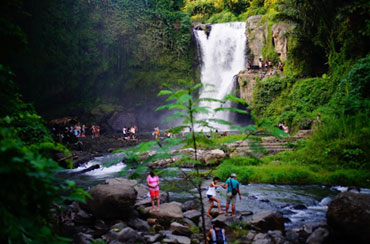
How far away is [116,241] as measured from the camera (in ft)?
19.6

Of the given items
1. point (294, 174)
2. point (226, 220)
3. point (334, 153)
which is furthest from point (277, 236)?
point (334, 153)

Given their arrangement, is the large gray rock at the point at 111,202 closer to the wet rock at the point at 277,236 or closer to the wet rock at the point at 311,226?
the wet rock at the point at 277,236

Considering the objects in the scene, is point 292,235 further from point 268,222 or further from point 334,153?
point 334,153

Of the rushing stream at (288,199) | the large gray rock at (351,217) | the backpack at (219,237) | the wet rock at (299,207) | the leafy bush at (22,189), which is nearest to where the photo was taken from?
the leafy bush at (22,189)

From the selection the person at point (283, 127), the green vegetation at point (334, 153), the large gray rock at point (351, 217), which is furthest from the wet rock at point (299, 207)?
the person at point (283, 127)

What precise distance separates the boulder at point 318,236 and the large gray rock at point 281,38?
950 inches

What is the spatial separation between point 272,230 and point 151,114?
29.6 meters

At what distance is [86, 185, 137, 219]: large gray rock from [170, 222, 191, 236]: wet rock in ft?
5.69

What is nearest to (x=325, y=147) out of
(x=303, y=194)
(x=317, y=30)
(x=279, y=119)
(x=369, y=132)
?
(x=369, y=132)

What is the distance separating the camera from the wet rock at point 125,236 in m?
6.07

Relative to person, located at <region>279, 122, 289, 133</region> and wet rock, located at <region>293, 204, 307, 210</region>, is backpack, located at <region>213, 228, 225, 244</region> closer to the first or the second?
wet rock, located at <region>293, 204, 307, 210</region>

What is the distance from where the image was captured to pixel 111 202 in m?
7.41

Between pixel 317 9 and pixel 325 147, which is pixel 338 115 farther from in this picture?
pixel 317 9

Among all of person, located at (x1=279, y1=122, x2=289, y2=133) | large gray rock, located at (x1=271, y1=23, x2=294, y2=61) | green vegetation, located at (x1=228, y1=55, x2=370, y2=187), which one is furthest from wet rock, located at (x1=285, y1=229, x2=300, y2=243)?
large gray rock, located at (x1=271, y1=23, x2=294, y2=61)
